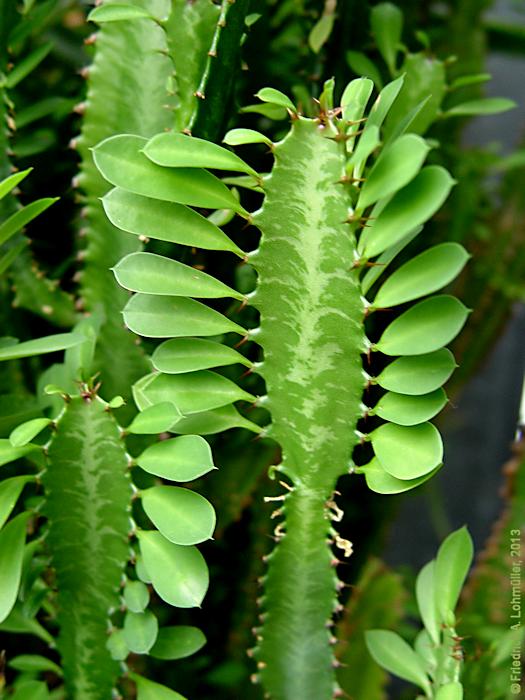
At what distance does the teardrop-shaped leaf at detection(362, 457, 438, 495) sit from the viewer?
45 centimetres

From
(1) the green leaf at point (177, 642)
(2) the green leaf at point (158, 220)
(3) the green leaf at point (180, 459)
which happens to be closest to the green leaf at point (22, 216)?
(2) the green leaf at point (158, 220)

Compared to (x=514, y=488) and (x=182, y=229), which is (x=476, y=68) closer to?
(x=514, y=488)

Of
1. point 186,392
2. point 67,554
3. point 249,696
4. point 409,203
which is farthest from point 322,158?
point 249,696

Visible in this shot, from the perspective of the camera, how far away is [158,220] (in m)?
0.46

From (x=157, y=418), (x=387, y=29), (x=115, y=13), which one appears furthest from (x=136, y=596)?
(x=387, y=29)

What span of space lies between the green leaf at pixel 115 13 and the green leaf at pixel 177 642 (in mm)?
397

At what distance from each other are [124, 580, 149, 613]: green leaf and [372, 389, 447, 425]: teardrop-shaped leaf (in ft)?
0.61

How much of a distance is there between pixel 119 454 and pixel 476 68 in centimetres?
72

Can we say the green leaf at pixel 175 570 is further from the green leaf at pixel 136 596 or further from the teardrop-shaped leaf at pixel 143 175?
the teardrop-shaped leaf at pixel 143 175

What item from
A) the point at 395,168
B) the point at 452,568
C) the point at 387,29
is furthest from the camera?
the point at 387,29

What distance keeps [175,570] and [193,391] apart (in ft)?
0.34

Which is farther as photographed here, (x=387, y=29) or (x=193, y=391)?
(x=387, y=29)

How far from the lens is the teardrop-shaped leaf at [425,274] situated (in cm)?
42

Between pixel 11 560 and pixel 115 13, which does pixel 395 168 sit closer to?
pixel 115 13
